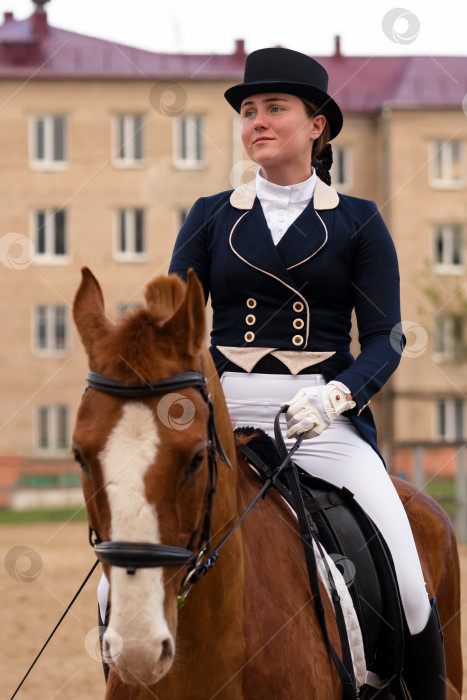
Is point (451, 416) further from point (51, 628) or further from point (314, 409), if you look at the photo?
point (314, 409)

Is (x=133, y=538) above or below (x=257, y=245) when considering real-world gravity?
below

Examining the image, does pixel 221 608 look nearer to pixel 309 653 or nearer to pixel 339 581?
pixel 309 653

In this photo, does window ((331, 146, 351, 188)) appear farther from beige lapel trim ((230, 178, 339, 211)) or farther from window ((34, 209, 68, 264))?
beige lapel trim ((230, 178, 339, 211))

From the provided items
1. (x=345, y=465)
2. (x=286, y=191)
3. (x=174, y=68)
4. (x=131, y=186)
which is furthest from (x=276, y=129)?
(x=174, y=68)

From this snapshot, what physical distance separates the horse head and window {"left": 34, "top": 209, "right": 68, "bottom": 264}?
1485 inches

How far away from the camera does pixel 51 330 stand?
39625mm

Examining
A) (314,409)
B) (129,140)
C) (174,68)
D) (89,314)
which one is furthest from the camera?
(174,68)

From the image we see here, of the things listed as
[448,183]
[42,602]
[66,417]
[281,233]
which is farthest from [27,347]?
[281,233]

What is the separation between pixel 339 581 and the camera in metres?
3.68

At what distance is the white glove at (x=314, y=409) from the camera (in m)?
3.50

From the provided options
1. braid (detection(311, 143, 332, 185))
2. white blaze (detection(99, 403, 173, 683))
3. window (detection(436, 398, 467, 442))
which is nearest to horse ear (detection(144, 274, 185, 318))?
white blaze (detection(99, 403, 173, 683))

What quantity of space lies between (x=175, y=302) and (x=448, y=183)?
40.2m

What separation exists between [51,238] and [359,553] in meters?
37.3

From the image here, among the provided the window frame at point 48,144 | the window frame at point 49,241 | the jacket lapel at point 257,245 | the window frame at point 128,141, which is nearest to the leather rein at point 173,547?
the jacket lapel at point 257,245
